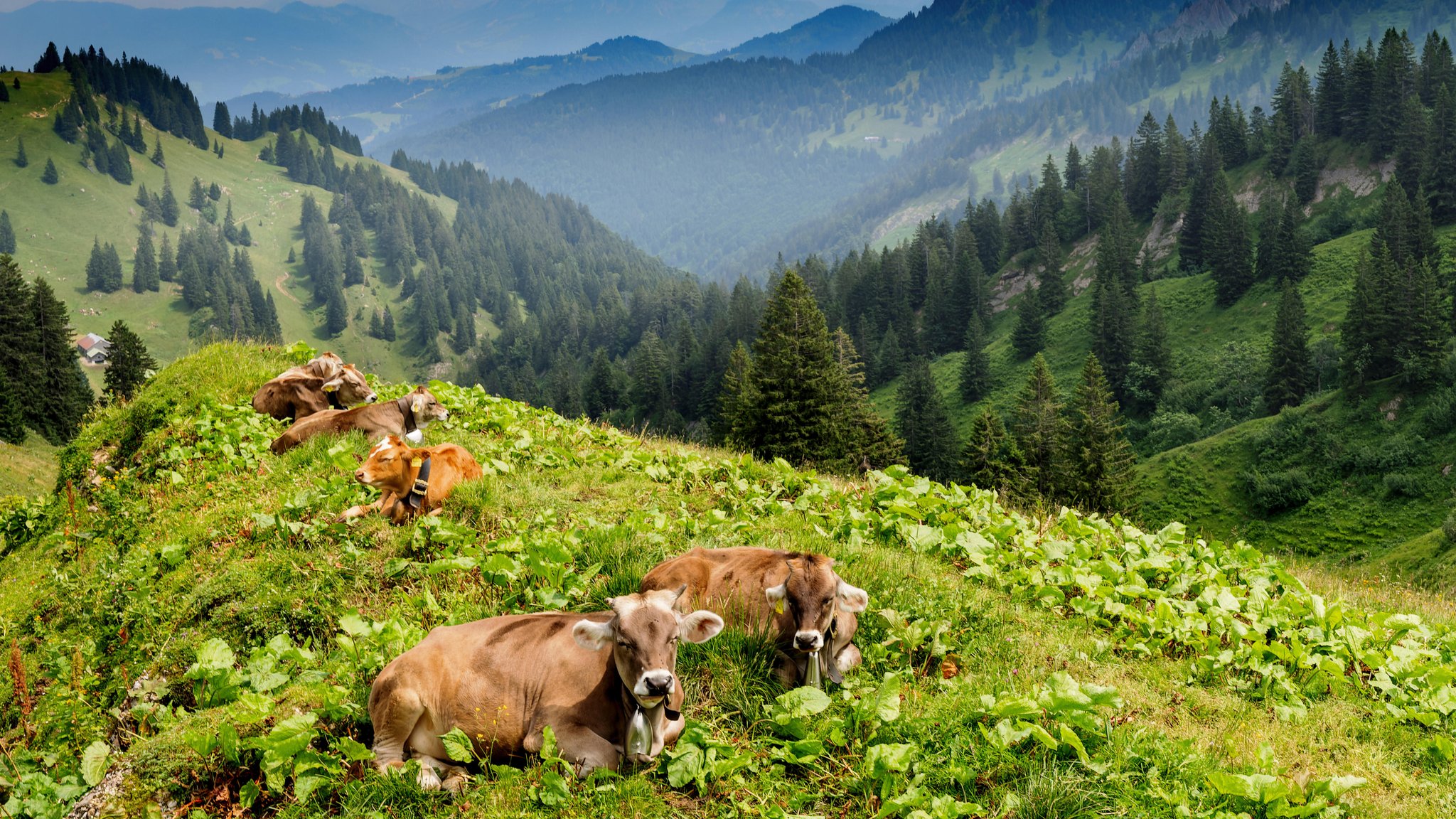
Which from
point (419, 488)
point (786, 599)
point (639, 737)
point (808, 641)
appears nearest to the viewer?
point (639, 737)

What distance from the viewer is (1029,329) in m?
132

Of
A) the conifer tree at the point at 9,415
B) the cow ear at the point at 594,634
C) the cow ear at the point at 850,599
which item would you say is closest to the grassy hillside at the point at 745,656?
the cow ear at the point at 850,599

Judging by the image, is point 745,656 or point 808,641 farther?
point 745,656

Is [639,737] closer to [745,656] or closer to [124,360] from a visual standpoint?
[745,656]

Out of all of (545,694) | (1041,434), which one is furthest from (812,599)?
(1041,434)

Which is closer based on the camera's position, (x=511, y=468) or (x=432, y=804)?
(x=432, y=804)

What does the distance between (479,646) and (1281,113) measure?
181 metres

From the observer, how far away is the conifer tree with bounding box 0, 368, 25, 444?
65.6 m

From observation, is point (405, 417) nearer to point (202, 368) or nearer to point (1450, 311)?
point (202, 368)

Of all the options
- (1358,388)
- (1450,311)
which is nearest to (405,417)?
(1358,388)

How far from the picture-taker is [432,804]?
5.65 metres

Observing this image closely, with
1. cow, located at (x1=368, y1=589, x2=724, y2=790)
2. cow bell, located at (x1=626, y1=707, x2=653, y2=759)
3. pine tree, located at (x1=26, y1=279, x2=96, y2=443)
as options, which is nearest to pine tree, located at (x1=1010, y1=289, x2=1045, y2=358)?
pine tree, located at (x1=26, y1=279, x2=96, y2=443)

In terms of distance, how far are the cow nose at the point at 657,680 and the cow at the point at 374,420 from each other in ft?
32.8

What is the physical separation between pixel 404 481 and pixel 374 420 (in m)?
4.26
